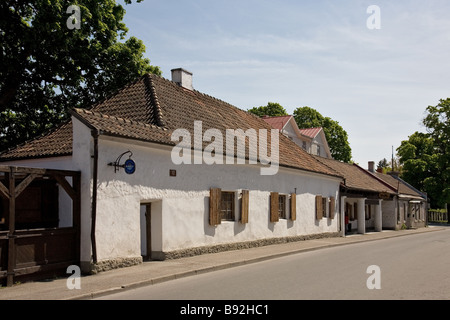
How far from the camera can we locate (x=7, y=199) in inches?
394

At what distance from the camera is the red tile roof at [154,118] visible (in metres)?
12.7

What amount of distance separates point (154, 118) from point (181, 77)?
600 cm

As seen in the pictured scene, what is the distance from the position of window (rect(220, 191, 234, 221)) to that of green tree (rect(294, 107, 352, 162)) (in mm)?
46066

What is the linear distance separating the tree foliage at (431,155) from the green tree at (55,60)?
37.1m

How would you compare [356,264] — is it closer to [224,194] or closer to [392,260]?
[392,260]

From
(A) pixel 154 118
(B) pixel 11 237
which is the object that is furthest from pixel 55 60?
(B) pixel 11 237

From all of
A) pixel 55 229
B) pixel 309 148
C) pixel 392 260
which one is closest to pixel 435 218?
pixel 309 148

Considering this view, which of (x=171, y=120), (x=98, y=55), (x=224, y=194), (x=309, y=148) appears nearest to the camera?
(x=171, y=120)

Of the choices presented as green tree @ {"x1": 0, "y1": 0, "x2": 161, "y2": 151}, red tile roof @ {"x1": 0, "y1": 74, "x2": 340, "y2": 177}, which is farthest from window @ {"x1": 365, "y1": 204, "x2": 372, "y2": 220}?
green tree @ {"x1": 0, "y1": 0, "x2": 161, "y2": 151}

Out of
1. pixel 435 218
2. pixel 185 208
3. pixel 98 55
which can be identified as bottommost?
pixel 435 218

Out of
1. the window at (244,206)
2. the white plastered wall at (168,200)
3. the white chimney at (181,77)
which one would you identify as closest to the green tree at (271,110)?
the white chimney at (181,77)

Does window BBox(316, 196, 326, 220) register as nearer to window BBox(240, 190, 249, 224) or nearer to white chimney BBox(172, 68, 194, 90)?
window BBox(240, 190, 249, 224)

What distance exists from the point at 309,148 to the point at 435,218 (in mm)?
21266

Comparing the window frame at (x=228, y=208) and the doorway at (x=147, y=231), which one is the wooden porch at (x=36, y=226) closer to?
the doorway at (x=147, y=231)
